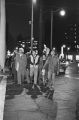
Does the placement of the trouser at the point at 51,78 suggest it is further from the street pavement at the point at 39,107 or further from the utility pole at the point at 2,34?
the utility pole at the point at 2,34

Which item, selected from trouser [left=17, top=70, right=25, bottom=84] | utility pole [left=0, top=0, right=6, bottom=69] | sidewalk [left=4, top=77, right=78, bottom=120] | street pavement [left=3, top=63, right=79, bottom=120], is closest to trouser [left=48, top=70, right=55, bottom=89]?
trouser [left=17, top=70, right=25, bottom=84]

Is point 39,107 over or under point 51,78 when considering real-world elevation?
under

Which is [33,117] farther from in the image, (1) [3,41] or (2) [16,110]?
(1) [3,41]

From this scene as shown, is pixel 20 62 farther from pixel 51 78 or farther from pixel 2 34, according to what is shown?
pixel 2 34

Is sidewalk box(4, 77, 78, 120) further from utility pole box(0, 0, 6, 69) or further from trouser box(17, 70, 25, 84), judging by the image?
utility pole box(0, 0, 6, 69)

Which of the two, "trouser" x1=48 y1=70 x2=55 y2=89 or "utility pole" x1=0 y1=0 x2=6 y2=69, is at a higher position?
"utility pole" x1=0 y1=0 x2=6 y2=69

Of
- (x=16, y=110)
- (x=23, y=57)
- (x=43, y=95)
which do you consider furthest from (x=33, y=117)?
(x=23, y=57)

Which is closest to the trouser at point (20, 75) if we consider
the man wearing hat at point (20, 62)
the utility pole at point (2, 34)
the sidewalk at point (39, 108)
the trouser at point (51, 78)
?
A: the man wearing hat at point (20, 62)

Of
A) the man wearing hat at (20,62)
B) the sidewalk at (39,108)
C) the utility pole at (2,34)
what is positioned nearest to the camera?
the sidewalk at (39,108)

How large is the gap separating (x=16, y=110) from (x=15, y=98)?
2.53 meters

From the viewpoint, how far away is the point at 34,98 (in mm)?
11625

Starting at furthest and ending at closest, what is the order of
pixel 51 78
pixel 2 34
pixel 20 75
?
pixel 2 34 → pixel 20 75 → pixel 51 78

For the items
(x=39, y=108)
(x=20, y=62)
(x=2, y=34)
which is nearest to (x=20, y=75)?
(x=20, y=62)

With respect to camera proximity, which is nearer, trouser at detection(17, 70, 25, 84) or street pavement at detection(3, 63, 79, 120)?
street pavement at detection(3, 63, 79, 120)
